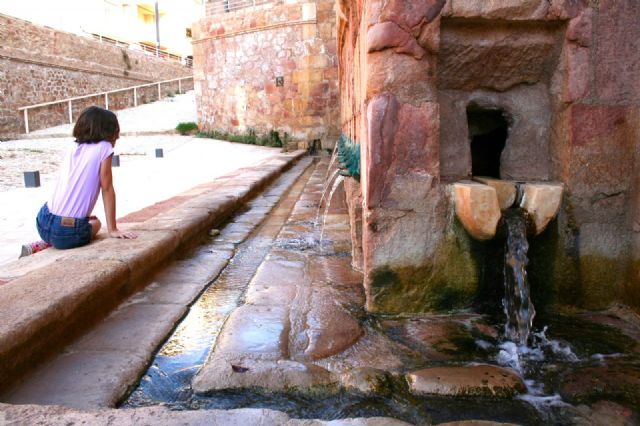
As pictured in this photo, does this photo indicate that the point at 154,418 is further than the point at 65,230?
No

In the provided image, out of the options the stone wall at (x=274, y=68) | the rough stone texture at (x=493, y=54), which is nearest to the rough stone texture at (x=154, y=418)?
the rough stone texture at (x=493, y=54)

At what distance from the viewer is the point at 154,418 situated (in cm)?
137

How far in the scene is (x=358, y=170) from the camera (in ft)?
10.6

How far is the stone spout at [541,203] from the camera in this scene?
2.22 m

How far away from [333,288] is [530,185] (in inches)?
43.6

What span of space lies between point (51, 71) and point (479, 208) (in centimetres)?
2058

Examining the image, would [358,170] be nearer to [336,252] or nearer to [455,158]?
[336,252]

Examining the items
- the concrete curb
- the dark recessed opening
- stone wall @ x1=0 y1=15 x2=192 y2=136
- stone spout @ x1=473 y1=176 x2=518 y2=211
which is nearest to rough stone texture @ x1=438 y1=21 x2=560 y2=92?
the dark recessed opening

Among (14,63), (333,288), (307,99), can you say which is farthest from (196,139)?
(333,288)

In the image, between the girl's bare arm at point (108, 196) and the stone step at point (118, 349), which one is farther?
the girl's bare arm at point (108, 196)

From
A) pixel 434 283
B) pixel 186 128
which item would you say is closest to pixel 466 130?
pixel 434 283

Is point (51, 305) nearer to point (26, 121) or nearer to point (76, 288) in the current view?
point (76, 288)

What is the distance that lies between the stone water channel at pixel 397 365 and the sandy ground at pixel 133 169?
2.23m

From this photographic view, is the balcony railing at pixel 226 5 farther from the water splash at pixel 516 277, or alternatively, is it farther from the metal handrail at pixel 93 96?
the water splash at pixel 516 277
